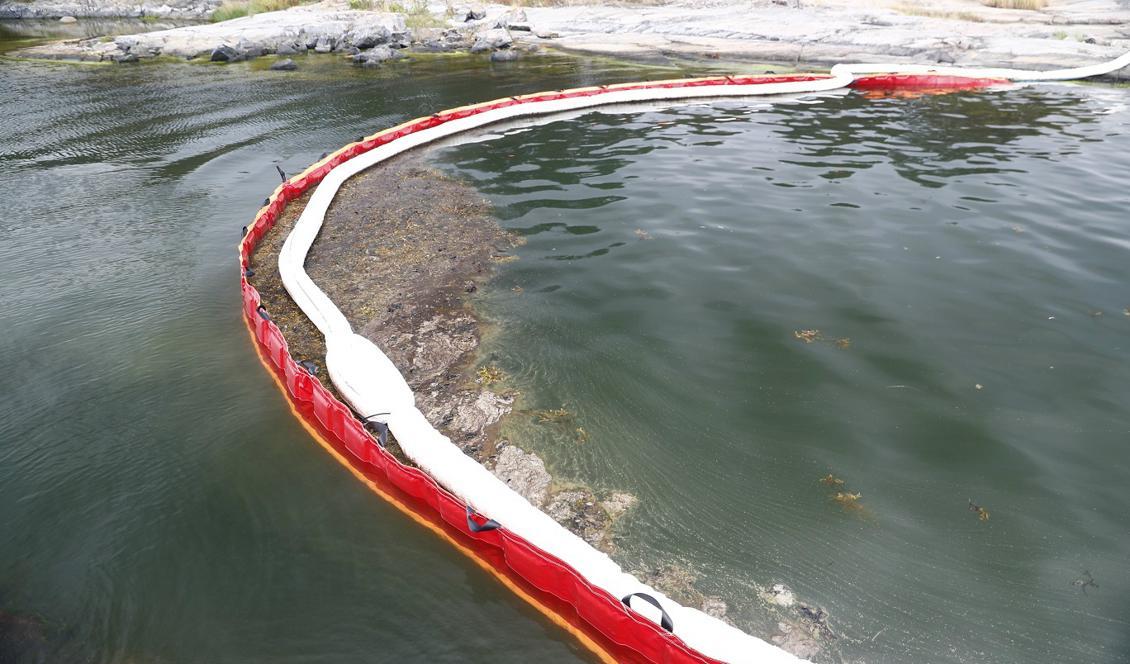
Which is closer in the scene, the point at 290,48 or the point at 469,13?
the point at 290,48

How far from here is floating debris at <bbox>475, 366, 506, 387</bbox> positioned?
738cm

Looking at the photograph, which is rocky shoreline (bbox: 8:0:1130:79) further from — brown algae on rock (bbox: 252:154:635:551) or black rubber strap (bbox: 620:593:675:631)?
black rubber strap (bbox: 620:593:675:631)

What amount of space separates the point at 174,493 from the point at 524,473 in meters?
3.45

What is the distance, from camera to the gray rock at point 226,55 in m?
30.1

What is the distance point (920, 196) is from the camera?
480 inches

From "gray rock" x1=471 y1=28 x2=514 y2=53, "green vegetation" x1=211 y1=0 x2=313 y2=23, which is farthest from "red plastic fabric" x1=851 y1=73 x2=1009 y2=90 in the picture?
"green vegetation" x1=211 y1=0 x2=313 y2=23

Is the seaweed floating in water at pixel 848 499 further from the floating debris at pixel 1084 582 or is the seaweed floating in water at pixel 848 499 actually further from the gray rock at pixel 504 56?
the gray rock at pixel 504 56

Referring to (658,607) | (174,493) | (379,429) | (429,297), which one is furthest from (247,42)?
(658,607)

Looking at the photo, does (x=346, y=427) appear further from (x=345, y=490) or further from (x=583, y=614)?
(x=583, y=614)

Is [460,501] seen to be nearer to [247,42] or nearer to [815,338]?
[815,338]

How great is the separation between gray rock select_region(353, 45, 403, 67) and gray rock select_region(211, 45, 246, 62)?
597 cm

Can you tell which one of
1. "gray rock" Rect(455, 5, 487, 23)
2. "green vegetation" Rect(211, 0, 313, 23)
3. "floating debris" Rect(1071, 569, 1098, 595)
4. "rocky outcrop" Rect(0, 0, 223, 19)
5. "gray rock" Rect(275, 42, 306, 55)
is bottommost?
"floating debris" Rect(1071, 569, 1098, 595)

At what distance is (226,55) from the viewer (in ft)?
99.5

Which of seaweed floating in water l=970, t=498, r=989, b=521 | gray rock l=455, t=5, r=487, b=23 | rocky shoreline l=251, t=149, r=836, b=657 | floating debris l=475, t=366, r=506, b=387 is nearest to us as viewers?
rocky shoreline l=251, t=149, r=836, b=657
